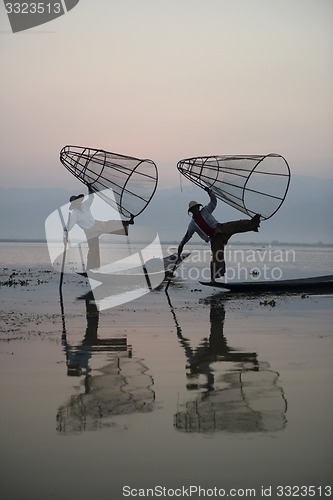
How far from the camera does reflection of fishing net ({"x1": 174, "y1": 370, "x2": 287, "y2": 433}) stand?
5.38m

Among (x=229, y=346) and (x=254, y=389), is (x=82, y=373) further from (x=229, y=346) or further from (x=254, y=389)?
(x=229, y=346)

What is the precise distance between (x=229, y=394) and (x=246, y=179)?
11.9m

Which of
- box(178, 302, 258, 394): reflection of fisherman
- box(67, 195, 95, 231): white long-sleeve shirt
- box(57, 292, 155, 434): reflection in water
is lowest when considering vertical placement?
box(178, 302, 258, 394): reflection of fisherman

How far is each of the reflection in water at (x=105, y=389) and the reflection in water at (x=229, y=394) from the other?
469mm

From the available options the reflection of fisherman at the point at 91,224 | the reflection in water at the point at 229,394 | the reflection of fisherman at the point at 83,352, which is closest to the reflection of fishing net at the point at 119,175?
the reflection of fisherman at the point at 91,224

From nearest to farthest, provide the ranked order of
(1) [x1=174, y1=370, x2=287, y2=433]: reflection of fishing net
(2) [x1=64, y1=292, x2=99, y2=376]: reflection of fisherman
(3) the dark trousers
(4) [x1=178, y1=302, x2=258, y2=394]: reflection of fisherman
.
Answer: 1. (1) [x1=174, y1=370, x2=287, y2=433]: reflection of fishing net
2. (4) [x1=178, y1=302, x2=258, y2=394]: reflection of fisherman
3. (2) [x1=64, y1=292, x2=99, y2=376]: reflection of fisherman
4. (3) the dark trousers

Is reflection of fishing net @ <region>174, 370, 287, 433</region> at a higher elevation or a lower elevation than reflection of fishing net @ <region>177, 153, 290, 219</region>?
lower

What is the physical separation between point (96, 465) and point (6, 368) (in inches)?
133

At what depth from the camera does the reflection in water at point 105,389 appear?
5.62 metres

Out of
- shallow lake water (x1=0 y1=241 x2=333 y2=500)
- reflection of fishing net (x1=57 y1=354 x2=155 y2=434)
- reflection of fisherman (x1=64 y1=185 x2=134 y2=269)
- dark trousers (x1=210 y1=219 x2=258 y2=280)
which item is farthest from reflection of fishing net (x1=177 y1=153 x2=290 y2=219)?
reflection of fishing net (x1=57 y1=354 x2=155 y2=434)

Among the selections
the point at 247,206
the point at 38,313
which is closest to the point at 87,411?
the point at 38,313

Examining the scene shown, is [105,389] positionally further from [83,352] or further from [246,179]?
[246,179]

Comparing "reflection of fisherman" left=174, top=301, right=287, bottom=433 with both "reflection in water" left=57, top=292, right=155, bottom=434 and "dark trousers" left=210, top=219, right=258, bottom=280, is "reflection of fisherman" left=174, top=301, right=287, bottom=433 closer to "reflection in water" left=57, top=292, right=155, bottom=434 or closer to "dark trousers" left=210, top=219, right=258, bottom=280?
"reflection in water" left=57, top=292, right=155, bottom=434

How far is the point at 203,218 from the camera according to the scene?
17.0 meters
